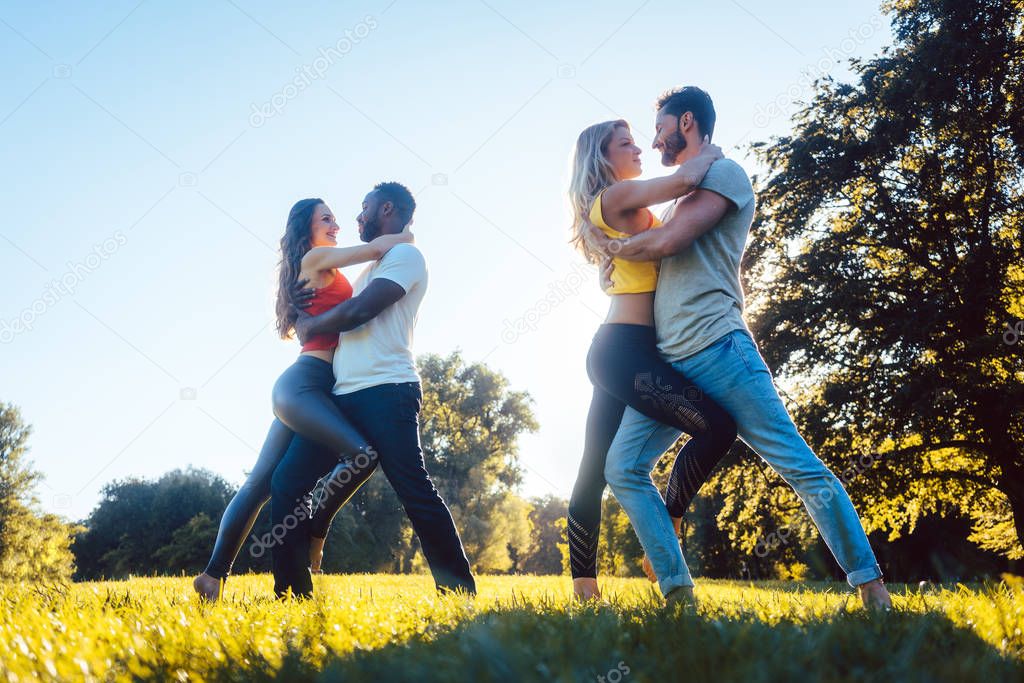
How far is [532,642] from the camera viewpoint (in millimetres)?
1967

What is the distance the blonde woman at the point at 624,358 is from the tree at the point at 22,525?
39.2 meters

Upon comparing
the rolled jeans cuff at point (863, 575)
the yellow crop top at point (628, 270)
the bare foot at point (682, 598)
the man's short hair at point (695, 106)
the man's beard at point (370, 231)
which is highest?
the man's short hair at point (695, 106)

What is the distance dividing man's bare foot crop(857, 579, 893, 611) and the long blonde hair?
6.34ft

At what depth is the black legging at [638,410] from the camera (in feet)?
10.5

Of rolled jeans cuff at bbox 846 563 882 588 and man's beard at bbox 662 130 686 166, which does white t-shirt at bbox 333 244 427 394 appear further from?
rolled jeans cuff at bbox 846 563 882 588

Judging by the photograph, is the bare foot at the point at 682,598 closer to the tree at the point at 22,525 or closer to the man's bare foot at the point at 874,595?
the man's bare foot at the point at 874,595

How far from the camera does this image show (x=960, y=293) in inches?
561

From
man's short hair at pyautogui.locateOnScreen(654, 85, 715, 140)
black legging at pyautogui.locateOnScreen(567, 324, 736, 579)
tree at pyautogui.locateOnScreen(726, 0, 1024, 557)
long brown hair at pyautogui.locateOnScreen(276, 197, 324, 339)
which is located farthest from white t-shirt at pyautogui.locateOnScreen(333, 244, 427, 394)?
tree at pyautogui.locateOnScreen(726, 0, 1024, 557)

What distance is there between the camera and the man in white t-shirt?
3709 mm

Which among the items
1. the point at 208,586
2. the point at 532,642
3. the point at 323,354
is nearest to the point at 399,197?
the point at 323,354

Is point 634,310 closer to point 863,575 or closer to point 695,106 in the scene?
point 695,106

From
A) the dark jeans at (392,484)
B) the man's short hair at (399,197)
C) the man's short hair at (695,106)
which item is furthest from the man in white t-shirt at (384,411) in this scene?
the man's short hair at (695,106)

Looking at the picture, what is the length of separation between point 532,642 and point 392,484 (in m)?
2.01

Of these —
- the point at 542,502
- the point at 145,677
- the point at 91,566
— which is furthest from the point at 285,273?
the point at 542,502
